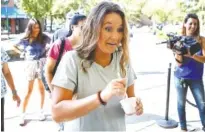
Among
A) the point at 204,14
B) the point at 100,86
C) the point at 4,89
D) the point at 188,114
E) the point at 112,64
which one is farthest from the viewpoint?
the point at 204,14

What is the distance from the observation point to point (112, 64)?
5.53 ft

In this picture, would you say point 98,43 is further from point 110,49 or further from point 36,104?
point 36,104

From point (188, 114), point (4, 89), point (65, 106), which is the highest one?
point (65, 106)

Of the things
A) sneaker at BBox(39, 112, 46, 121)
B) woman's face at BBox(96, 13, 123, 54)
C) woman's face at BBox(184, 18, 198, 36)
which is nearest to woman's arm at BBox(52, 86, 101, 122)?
woman's face at BBox(96, 13, 123, 54)

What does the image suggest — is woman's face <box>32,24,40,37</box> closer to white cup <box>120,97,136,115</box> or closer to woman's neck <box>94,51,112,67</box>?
woman's neck <box>94,51,112,67</box>

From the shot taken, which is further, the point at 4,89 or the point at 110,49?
the point at 4,89

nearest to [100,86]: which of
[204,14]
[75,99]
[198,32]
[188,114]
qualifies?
[75,99]

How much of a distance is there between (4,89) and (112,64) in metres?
1.62

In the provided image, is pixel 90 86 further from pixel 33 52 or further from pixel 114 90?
pixel 33 52

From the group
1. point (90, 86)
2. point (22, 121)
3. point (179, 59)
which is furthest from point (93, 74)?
point (22, 121)

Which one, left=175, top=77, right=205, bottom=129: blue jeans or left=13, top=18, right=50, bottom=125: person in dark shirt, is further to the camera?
left=13, top=18, right=50, bottom=125: person in dark shirt

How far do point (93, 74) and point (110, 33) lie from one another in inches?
8.7

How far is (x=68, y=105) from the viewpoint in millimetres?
1464

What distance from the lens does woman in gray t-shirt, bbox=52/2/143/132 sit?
1.50m
